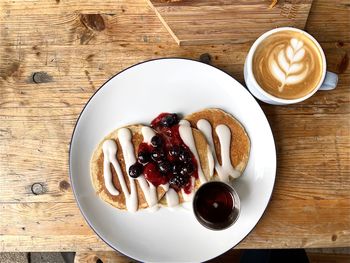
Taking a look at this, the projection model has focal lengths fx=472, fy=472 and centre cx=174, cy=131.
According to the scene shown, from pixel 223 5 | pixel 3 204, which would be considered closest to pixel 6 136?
pixel 3 204

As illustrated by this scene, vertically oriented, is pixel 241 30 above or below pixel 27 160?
above

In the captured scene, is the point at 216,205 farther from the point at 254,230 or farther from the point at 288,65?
the point at 288,65

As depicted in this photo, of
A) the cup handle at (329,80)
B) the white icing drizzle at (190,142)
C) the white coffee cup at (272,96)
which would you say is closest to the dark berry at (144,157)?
the white icing drizzle at (190,142)

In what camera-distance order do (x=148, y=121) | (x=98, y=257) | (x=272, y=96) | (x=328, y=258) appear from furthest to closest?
(x=328, y=258), (x=98, y=257), (x=148, y=121), (x=272, y=96)

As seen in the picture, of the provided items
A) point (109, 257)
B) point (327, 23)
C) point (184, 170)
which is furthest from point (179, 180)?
point (327, 23)

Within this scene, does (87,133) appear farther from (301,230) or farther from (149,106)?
(301,230)

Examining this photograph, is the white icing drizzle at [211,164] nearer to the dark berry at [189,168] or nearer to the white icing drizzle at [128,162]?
the dark berry at [189,168]

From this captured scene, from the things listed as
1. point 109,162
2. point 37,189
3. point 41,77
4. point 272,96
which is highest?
point 272,96
